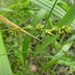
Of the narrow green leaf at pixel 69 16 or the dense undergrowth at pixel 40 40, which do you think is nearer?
the dense undergrowth at pixel 40 40

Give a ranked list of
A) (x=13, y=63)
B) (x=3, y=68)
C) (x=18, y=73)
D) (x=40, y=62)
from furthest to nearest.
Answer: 1. (x=40, y=62)
2. (x=13, y=63)
3. (x=18, y=73)
4. (x=3, y=68)

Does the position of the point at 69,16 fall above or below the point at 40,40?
above

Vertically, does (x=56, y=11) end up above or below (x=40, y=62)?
above

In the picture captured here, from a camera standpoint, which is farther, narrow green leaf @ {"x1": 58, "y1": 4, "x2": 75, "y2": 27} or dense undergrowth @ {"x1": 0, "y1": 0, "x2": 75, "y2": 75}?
narrow green leaf @ {"x1": 58, "y1": 4, "x2": 75, "y2": 27}

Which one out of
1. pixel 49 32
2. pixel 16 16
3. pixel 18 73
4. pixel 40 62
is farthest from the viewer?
pixel 16 16

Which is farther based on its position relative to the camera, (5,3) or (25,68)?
(5,3)

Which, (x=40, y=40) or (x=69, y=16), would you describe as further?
(x=69, y=16)

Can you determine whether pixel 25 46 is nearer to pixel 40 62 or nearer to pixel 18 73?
pixel 18 73

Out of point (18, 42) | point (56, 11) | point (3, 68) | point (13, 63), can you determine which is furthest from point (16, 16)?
point (3, 68)
